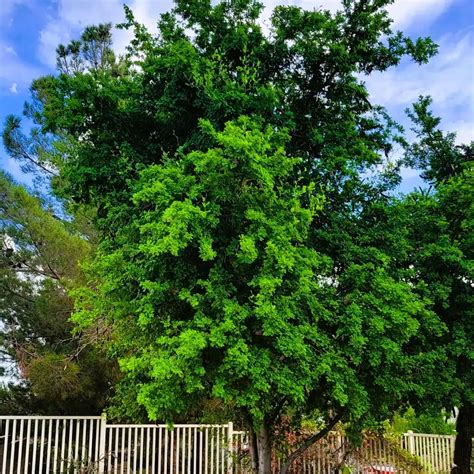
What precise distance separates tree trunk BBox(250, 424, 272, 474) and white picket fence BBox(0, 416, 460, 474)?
1.39 m

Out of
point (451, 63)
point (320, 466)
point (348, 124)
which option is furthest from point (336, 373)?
point (451, 63)

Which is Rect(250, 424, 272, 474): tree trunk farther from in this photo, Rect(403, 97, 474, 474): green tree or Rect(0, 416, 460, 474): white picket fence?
Rect(403, 97, 474, 474): green tree

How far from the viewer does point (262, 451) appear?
20.5 ft

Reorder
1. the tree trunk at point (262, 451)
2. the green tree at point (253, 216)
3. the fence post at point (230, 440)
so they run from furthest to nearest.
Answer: the fence post at point (230, 440), the tree trunk at point (262, 451), the green tree at point (253, 216)

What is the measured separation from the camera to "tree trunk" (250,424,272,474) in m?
6.14

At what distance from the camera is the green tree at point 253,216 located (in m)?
4.68

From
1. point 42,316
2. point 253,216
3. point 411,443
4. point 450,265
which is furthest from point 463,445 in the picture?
point 42,316

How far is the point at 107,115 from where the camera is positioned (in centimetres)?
617

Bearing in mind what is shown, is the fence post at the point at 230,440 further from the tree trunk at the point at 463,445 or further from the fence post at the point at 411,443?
the tree trunk at the point at 463,445

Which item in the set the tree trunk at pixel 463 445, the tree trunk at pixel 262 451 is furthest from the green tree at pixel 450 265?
the tree trunk at pixel 262 451

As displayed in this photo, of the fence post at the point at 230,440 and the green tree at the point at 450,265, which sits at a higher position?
the green tree at the point at 450,265

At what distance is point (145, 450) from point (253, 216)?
5.11 meters

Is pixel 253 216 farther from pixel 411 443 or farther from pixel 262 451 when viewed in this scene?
pixel 411 443

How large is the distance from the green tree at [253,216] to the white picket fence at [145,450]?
1.68 metres
